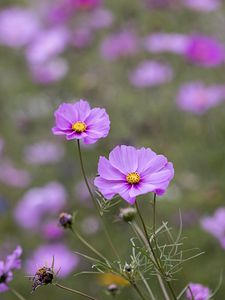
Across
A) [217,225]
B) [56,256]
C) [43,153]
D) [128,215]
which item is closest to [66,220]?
[128,215]

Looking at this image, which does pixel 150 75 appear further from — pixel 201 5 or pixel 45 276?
pixel 45 276

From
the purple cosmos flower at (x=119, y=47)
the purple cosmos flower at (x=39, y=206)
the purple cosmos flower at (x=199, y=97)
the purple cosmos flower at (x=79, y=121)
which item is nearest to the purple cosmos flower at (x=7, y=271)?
the purple cosmos flower at (x=79, y=121)

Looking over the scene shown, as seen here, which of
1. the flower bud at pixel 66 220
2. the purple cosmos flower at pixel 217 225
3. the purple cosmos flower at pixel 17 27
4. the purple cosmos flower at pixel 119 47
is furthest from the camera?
the purple cosmos flower at pixel 17 27

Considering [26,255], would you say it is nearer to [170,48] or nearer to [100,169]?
[170,48]

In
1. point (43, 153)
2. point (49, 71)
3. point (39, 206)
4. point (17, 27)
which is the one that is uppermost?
point (17, 27)

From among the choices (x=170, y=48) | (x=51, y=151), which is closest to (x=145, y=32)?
(x=170, y=48)

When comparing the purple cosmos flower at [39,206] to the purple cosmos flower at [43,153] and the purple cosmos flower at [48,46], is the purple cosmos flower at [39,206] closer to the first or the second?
the purple cosmos flower at [43,153]

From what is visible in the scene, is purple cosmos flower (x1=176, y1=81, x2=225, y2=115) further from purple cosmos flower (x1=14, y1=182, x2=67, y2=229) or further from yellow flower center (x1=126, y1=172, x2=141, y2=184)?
yellow flower center (x1=126, y1=172, x2=141, y2=184)
